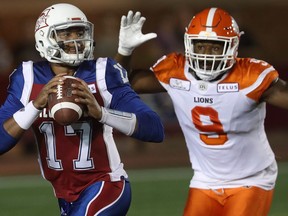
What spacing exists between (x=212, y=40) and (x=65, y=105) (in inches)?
47.7

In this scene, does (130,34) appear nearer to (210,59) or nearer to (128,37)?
(128,37)

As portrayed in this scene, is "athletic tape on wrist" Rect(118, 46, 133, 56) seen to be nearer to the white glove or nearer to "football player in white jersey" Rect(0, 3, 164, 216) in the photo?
the white glove

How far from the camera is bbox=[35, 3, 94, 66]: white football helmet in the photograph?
4.64 metres

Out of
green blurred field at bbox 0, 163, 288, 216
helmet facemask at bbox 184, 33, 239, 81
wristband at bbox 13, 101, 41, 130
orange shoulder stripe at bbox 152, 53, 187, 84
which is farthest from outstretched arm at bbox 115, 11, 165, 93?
green blurred field at bbox 0, 163, 288, 216

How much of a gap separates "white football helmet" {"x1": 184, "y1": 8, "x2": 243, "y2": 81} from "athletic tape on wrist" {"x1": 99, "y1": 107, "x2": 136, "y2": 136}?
759 mm

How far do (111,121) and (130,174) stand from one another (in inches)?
211

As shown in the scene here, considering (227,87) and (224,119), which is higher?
(227,87)

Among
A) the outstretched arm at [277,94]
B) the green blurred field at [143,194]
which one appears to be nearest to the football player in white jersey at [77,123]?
the outstretched arm at [277,94]

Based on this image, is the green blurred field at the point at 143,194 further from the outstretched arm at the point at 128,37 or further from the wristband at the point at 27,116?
the wristband at the point at 27,116

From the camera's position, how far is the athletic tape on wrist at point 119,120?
4372mm

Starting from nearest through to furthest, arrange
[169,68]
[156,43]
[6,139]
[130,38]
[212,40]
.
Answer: [6,139] → [212,40] → [169,68] → [130,38] → [156,43]

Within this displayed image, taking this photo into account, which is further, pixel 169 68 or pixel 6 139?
pixel 169 68

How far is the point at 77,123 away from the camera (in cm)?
461

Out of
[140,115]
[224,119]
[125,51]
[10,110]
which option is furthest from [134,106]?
[125,51]
